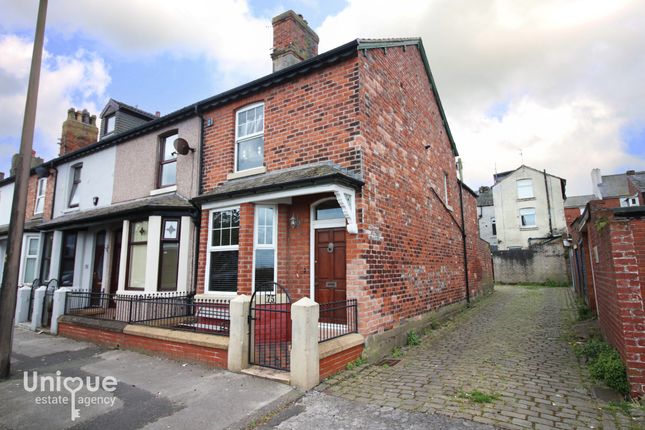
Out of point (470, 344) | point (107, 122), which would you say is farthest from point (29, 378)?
point (107, 122)

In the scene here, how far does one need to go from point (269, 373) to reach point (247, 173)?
488 centimetres

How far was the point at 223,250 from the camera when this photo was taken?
27.5ft

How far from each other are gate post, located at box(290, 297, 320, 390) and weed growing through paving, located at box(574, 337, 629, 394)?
4166 mm

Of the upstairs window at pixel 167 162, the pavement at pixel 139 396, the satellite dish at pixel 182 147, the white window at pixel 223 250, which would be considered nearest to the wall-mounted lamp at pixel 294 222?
the white window at pixel 223 250

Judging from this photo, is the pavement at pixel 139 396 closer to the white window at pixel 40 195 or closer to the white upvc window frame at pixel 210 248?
the white upvc window frame at pixel 210 248

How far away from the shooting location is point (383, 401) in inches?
185

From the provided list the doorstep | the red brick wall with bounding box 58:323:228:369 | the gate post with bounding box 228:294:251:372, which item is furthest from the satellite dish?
the doorstep

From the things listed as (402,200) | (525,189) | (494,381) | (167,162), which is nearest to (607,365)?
(494,381)

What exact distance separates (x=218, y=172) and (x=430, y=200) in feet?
20.6

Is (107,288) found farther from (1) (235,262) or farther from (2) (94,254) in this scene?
(1) (235,262)

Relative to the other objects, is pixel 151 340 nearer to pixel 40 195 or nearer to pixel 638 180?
pixel 40 195

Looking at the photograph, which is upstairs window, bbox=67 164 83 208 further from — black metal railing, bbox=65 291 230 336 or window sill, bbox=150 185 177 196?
black metal railing, bbox=65 291 230 336

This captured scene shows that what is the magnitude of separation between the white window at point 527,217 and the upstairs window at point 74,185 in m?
32.9

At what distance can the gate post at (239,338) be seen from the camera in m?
5.88
